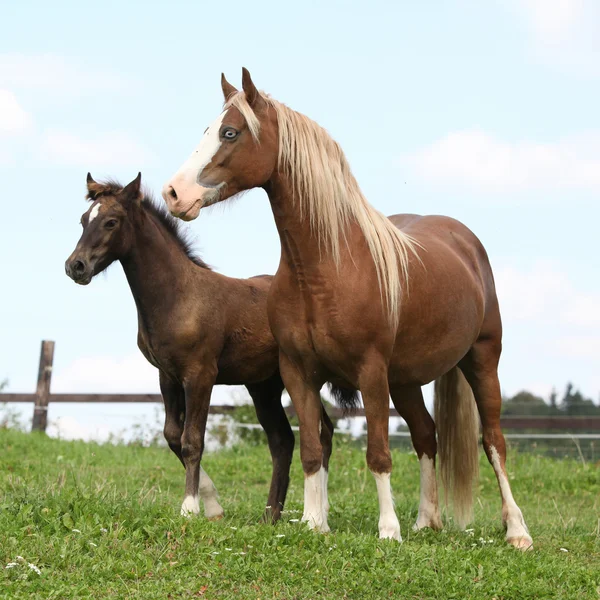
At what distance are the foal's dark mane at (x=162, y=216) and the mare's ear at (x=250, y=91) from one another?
5.12ft

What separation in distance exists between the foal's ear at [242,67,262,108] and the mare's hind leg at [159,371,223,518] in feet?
7.56

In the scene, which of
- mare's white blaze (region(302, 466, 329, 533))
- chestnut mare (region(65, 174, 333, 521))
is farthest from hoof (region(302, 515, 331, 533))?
chestnut mare (region(65, 174, 333, 521))

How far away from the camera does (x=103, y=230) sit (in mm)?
6305

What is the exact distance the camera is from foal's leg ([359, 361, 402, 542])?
5414 mm

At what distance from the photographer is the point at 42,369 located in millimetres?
16188

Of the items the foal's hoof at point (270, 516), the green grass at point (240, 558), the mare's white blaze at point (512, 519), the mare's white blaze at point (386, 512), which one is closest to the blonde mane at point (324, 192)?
the mare's white blaze at point (386, 512)

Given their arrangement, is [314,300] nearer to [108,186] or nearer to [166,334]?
[166,334]

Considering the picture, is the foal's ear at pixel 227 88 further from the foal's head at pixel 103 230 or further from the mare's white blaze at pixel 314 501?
the mare's white blaze at pixel 314 501

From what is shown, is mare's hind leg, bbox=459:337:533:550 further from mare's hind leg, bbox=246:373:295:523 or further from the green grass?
mare's hind leg, bbox=246:373:295:523

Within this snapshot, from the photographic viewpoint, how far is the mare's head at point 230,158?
5176 mm

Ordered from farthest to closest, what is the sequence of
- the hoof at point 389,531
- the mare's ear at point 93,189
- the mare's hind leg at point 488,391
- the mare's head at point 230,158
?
the mare's hind leg at point 488,391
the mare's ear at point 93,189
the hoof at point 389,531
the mare's head at point 230,158

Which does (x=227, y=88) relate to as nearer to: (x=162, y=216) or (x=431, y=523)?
(x=162, y=216)

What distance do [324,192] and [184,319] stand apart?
154cm

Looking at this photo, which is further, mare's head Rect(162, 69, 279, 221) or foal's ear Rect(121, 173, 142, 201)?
foal's ear Rect(121, 173, 142, 201)
